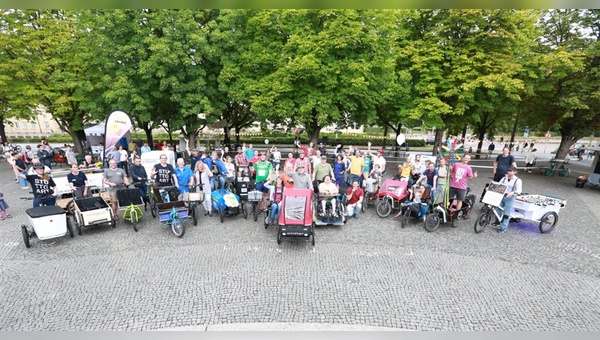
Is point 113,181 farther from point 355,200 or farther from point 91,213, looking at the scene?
point 355,200

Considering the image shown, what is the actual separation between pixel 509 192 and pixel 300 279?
6529mm

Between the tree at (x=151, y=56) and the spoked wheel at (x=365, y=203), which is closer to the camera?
the spoked wheel at (x=365, y=203)

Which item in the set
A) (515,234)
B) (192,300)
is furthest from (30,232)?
(515,234)

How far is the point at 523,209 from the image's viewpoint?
27.6 ft

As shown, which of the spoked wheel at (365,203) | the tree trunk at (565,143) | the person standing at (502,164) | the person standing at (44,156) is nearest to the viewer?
the person standing at (502,164)

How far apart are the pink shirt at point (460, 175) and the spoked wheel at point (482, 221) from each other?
3.03 ft

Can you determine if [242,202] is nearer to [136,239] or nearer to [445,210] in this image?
[136,239]

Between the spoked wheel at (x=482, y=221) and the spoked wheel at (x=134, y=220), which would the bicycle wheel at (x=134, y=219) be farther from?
the spoked wheel at (x=482, y=221)

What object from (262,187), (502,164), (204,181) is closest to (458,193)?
(502,164)

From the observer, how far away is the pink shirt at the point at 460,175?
8477mm

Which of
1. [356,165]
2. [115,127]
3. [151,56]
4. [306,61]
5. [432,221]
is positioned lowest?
[432,221]

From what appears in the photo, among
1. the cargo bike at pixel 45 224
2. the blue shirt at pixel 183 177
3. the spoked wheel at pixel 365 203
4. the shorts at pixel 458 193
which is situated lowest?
the spoked wheel at pixel 365 203

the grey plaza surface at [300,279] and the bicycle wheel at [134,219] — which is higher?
the bicycle wheel at [134,219]

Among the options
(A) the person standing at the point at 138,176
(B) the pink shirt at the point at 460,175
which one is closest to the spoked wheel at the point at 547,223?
(B) the pink shirt at the point at 460,175
